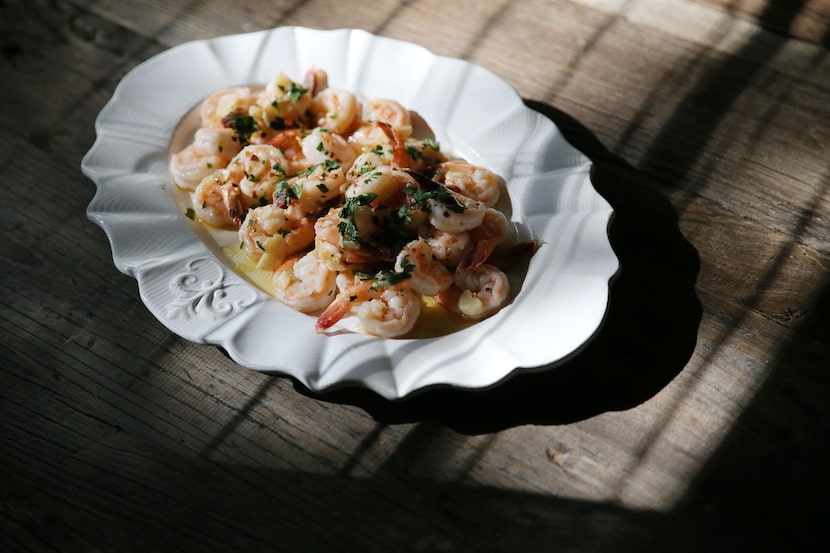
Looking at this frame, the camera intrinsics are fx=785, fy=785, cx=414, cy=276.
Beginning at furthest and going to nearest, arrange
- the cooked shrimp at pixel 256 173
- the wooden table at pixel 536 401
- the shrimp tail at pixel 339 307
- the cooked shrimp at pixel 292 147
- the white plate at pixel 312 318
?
the cooked shrimp at pixel 292 147 < the cooked shrimp at pixel 256 173 < the shrimp tail at pixel 339 307 < the white plate at pixel 312 318 < the wooden table at pixel 536 401

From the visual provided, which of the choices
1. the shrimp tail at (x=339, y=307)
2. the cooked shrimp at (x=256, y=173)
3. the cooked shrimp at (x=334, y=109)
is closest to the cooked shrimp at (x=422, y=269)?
the shrimp tail at (x=339, y=307)

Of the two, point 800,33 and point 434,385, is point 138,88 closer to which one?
point 434,385

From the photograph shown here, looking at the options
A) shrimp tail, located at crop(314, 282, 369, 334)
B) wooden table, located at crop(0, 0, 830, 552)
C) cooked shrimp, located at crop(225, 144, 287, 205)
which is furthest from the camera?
cooked shrimp, located at crop(225, 144, 287, 205)

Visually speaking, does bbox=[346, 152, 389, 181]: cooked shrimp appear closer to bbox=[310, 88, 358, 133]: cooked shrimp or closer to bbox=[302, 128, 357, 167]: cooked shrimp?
bbox=[302, 128, 357, 167]: cooked shrimp

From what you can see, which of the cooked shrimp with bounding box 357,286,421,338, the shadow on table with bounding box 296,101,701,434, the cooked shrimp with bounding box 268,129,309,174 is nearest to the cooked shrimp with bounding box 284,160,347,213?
the cooked shrimp with bounding box 268,129,309,174

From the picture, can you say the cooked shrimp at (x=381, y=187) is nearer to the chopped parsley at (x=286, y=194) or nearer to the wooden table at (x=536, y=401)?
the chopped parsley at (x=286, y=194)

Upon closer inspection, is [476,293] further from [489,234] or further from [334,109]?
[334,109]
